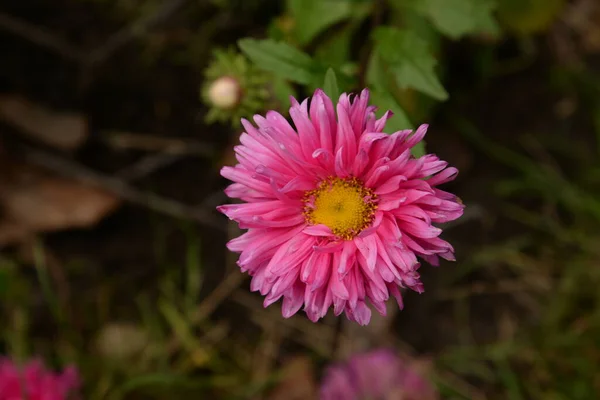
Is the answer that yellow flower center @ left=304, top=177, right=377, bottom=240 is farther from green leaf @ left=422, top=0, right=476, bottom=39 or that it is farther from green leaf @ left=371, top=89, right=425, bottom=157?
green leaf @ left=422, top=0, right=476, bottom=39

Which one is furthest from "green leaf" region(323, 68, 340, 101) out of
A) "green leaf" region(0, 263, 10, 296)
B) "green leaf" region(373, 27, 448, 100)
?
"green leaf" region(0, 263, 10, 296)

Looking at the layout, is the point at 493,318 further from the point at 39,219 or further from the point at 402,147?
the point at 39,219

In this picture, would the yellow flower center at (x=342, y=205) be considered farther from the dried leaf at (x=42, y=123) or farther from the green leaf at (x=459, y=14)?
the dried leaf at (x=42, y=123)

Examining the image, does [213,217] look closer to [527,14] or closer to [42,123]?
[42,123]

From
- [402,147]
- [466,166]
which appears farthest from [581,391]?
[402,147]

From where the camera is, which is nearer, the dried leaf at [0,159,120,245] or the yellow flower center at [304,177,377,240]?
the yellow flower center at [304,177,377,240]

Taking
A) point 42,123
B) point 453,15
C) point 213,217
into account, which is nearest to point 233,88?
point 453,15
